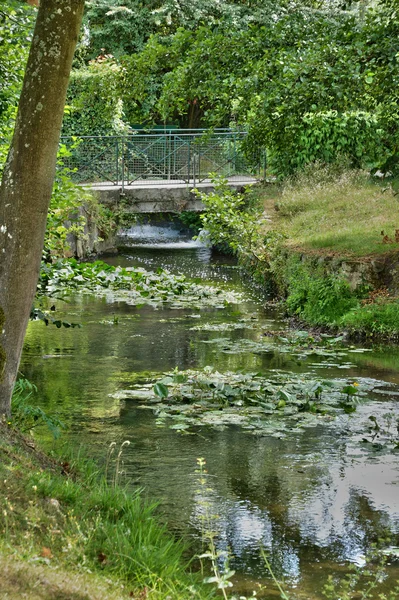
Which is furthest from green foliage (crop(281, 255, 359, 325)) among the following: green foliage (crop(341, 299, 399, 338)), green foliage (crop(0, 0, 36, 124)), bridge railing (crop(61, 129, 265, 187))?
bridge railing (crop(61, 129, 265, 187))

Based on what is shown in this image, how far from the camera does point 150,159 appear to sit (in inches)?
1105

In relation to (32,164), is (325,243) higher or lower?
lower

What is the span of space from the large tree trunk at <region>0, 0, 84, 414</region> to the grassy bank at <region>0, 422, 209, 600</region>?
1.11 meters

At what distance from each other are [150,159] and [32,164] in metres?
21.6

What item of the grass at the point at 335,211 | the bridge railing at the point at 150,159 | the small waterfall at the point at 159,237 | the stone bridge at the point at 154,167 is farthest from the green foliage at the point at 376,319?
the small waterfall at the point at 159,237

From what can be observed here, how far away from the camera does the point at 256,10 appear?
120 ft

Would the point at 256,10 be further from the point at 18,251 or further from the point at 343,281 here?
the point at 18,251

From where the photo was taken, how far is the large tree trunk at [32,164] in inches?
261

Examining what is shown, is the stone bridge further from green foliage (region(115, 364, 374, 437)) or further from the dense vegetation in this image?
green foliage (region(115, 364, 374, 437))

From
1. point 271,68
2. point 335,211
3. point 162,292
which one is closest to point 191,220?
point 335,211

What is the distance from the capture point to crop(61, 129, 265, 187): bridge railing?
89.2 feet

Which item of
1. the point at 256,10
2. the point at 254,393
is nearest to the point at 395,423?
the point at 254,393

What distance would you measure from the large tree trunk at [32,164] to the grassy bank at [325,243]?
9.13 meters

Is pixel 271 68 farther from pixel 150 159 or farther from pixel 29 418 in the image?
pixel 150 159
